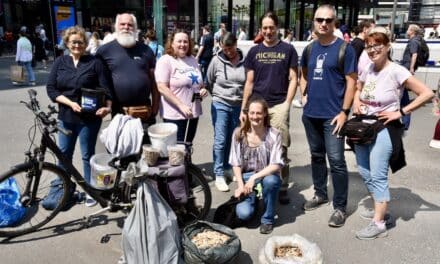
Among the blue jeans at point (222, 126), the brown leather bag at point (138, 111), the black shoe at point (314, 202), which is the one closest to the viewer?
the brown leather bag at point (138, 111)

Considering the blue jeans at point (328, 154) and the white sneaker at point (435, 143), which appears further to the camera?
the white sneaker at point (435, 143)

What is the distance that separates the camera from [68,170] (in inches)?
131

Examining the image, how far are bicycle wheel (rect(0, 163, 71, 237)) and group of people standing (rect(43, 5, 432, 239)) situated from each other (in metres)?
0.38

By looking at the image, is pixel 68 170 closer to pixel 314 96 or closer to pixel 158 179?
pixel 158 179

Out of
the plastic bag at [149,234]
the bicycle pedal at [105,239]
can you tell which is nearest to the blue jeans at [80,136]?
the bicycle pedal at [105,239]

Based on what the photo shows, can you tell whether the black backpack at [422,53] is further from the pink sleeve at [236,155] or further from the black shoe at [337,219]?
the pink sleeve at [236,155]

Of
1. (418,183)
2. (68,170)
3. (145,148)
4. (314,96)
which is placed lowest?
(418,183)

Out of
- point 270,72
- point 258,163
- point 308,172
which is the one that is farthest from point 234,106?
point 308,172

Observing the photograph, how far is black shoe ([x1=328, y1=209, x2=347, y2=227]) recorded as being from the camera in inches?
139

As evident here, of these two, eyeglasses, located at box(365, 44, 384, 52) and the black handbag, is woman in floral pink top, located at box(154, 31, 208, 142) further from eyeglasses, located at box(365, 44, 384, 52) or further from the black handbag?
eyeglasses, located at box(365, 44, 384, 52)

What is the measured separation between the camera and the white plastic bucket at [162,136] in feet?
10.2

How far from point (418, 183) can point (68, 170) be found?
372 cm

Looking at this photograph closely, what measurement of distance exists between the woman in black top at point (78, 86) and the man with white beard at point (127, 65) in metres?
0.10

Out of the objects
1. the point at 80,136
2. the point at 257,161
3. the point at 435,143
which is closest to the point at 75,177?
the point at 80,136
